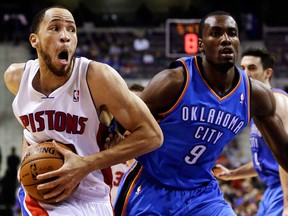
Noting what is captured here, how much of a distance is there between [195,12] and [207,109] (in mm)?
16751

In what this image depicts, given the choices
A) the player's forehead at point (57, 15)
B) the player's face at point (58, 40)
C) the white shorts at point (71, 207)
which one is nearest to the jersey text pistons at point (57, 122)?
the player's face at point (58, 40)

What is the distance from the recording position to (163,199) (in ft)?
13.0

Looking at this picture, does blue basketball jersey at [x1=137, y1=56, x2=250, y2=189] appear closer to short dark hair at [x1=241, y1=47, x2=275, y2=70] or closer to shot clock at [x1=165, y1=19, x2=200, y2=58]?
short dark hair at [x1=241, y1=47, x2=275, y2=70]

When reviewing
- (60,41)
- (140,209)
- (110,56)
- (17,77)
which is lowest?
(110,56)

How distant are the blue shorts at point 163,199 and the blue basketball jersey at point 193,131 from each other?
0.16ft

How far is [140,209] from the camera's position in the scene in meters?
3.98

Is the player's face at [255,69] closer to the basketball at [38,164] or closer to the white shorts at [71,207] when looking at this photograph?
the white shorts at [71,207]

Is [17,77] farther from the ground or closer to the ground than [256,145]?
farther from the ground

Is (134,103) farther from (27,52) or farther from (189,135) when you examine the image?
(27,52)

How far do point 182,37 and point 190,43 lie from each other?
278mm

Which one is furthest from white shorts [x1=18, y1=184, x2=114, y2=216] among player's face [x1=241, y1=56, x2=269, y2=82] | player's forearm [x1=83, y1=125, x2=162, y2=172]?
player's face [x1=241, y1=56, x2=269, y2=82]

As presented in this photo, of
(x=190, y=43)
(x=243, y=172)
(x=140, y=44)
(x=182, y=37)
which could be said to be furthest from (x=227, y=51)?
(x=140, y=44)

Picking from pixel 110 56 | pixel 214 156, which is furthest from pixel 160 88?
pixel 110 56

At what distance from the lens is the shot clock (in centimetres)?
1141
